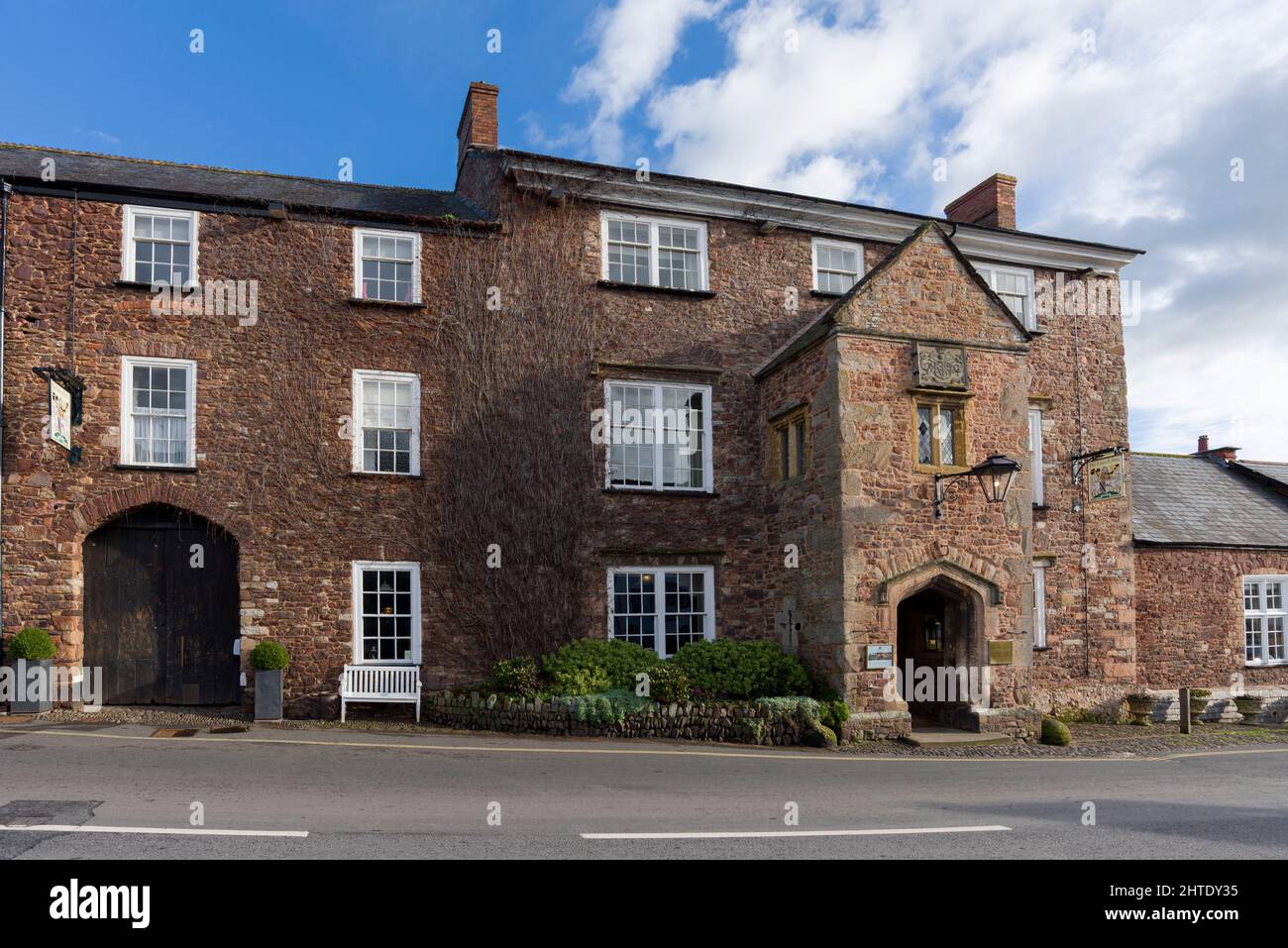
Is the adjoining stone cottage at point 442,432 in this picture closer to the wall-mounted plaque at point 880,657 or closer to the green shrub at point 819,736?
the wall-mounted plaque at point 880,657

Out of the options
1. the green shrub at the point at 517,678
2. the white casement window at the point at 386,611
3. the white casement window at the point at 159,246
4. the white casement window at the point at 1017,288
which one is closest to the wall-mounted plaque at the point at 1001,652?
the green shrub at the point at 517,678

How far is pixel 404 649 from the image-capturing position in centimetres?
1585

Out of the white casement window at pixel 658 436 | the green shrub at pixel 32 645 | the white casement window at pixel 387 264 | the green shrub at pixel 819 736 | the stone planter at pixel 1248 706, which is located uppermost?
the white casement window at pixel 387 264

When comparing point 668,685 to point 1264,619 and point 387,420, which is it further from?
point 1264,619

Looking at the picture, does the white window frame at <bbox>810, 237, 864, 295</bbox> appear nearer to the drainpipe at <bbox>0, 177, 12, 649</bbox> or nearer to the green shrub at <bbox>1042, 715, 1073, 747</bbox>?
the green shrub at <bbox>1042, 715, 1073, 747</bbox>

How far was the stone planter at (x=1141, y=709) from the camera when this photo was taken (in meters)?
18.9

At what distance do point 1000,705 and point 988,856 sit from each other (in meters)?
9.20

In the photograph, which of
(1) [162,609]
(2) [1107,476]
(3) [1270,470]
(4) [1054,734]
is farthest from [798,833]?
(3) [1270,470]

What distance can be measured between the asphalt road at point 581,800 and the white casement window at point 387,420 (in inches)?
198

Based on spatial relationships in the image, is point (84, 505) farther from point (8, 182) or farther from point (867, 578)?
point (867, 578)

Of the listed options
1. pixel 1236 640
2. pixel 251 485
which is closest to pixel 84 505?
pixel 251 485

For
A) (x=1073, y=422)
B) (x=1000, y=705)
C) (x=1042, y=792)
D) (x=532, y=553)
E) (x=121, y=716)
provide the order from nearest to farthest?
(x=1042, y=792) < (x=121, y=716) < (x=1000, y=705) < (x=532, y=553) < (x=1073, y=422)

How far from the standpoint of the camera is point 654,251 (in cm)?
1772

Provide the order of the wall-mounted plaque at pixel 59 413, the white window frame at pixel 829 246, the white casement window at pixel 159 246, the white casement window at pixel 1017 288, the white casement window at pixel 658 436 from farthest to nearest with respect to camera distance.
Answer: the white casement window at pixel 1017 288, the white window frame at pixel 829 246, the white casement window at pixel 658 436, the white casement window at pixel 159 246, the wall-mounted plaque at pixel 59 413
